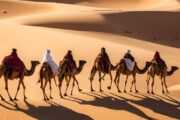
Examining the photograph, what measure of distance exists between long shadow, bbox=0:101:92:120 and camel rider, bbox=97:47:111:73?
2.96 metres

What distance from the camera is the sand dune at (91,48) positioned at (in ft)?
46.8

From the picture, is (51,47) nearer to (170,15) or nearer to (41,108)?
(41,108)

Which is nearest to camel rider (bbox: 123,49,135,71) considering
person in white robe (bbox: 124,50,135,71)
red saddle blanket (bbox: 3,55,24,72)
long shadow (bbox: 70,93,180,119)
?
person in white robe (bbox: 124,50,135,71)

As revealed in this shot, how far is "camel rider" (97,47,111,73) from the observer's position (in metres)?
16.7

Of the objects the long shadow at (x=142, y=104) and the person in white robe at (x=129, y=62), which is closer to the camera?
the long shadow at (x=142, y=104)

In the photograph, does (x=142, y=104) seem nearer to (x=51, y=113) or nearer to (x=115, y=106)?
(x=115, y=106)

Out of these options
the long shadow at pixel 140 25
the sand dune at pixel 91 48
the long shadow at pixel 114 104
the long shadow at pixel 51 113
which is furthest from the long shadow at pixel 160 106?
the long shadow at pixel 140 25

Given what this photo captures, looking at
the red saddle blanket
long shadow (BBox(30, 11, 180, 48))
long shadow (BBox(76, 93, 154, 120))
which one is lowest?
long shadow (BBox(76, 93, 154, 120))

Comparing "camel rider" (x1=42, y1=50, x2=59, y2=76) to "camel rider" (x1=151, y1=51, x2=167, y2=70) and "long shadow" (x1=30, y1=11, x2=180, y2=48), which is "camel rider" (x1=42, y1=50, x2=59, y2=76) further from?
"long shadow" (x1=30, y1=11, x2=180, y2=48)

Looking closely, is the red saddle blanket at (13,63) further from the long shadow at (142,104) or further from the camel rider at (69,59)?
the long shadow at (142,104)

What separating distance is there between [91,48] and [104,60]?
353 inches

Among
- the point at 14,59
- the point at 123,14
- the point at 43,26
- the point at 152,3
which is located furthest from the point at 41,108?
the point at 152,3

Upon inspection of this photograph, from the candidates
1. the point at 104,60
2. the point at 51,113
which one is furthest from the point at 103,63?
the point at 51,113

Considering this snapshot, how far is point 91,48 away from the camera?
25734 mm
